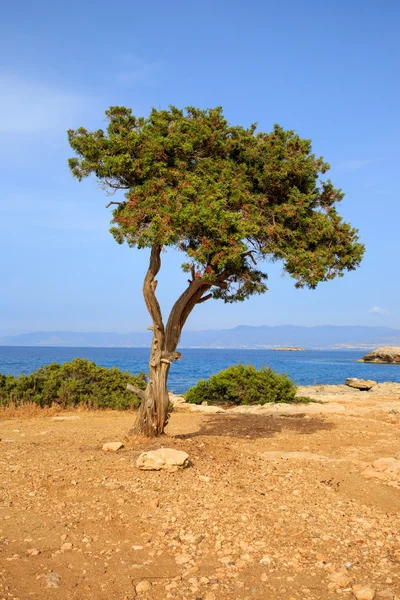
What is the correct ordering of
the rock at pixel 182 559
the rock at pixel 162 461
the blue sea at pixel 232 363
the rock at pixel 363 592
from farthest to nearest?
the blue sea at pixel 232 363 < the rock at pixel 162 461 < the rock at pixel 182 559 < the rock at pixel 363 592

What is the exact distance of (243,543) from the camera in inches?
225

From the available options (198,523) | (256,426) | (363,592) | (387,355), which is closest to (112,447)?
(198,523)

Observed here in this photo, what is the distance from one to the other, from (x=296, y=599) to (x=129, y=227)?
22.3 feet

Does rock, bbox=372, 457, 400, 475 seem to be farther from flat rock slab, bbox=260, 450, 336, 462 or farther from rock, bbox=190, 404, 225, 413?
rock, bbox=190, 404, 225, 413

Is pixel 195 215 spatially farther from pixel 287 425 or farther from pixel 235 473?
pixel 287 425

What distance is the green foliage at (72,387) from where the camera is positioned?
721 inches

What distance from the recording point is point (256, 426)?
46.8 feet

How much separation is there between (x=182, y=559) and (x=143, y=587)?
0.75 m

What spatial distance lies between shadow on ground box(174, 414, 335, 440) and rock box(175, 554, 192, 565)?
6.68 m

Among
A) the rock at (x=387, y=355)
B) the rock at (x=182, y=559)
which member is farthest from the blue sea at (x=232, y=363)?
the rock at (x=182, y=559)

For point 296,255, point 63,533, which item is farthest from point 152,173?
point 63,533

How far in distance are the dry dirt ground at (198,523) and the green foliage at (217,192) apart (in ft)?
12.3

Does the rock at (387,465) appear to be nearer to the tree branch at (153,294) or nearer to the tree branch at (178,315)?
the tree branch at (178,315)

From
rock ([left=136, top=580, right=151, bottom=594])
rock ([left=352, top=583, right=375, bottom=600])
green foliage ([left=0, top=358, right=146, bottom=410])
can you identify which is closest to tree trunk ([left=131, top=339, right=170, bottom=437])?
rock ([left=136, top=580, right=151, bottom=594])
